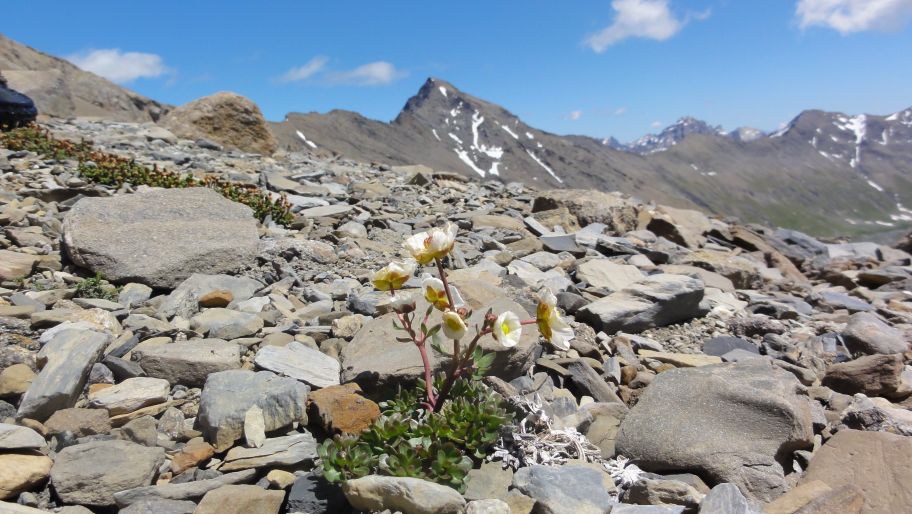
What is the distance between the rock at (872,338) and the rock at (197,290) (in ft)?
24.3

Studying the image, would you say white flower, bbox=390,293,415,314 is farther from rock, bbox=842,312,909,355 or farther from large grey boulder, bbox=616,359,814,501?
rock, bbox=842,312,909,355

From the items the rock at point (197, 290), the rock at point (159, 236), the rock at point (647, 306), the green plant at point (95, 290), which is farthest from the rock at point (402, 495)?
the rock at point (159, 236)

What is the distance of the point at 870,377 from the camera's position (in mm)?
6129

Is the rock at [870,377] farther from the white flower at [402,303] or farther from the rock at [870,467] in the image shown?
the white flower at [402,303]

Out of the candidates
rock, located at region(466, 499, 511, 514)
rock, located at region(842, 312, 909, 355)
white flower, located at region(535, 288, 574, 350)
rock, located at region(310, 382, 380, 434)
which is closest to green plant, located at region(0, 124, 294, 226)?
rock, located at region(310, 382, 380, 434)

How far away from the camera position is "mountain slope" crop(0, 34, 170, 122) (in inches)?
976

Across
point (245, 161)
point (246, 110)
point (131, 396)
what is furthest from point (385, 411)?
point (246, 110)

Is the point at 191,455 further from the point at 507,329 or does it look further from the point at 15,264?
the point at 15,264

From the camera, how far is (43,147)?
11578 mm

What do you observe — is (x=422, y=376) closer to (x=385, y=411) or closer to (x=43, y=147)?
(x=385, y=411)

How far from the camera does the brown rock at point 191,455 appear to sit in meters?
3.86

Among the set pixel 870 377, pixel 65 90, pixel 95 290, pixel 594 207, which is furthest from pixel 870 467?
pixel 65 90

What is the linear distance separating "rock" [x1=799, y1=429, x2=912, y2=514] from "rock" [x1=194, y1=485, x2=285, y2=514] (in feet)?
11.7

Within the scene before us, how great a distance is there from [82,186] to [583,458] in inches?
357
